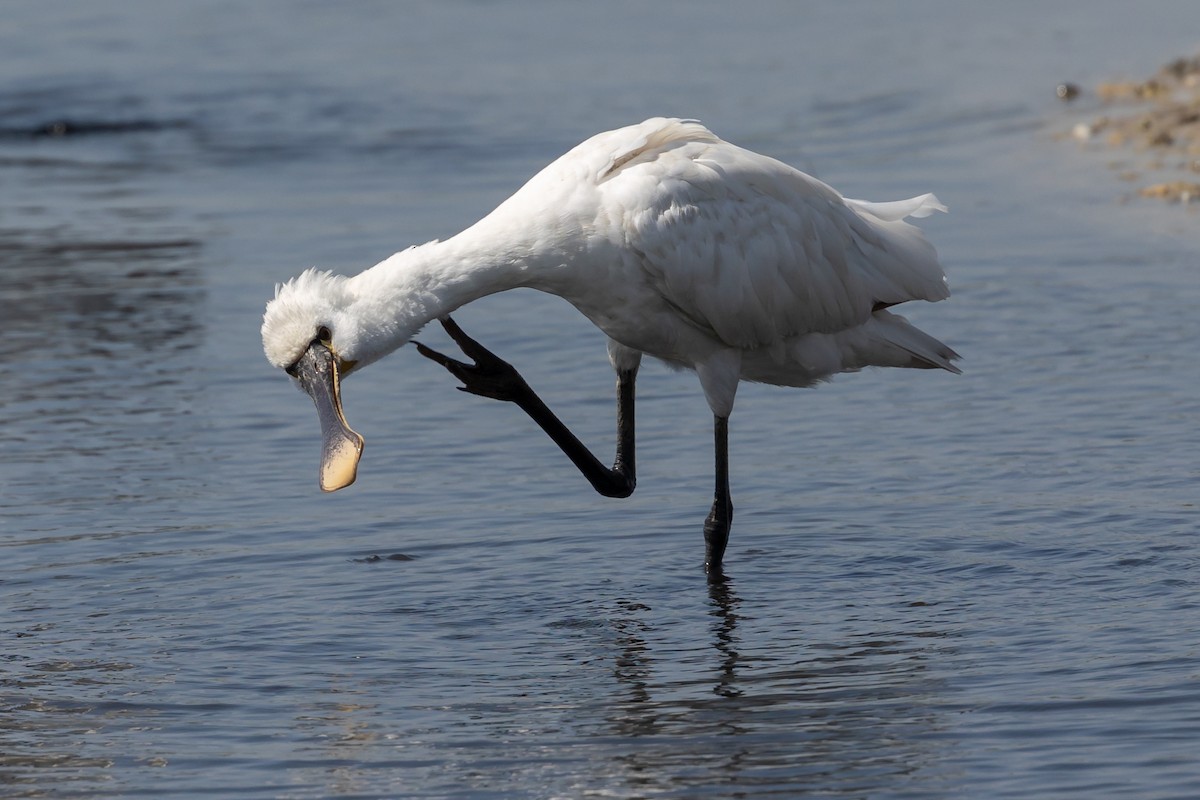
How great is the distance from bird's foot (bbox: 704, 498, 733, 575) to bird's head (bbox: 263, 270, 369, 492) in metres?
1.69

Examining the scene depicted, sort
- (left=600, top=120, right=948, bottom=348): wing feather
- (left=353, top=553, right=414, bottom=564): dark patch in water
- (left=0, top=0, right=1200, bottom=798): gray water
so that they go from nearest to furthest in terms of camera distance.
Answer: (left=0, top=0, right=1200, bottom=798): gray water → (left=600, top=120, right=948, bottom=348): wing feather → (left=353, top=553, right=414, bottom=564): dark patch in water

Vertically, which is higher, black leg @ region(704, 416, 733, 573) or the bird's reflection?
black leg @ region(704, 416, 733, 573)

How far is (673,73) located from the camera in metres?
23.1

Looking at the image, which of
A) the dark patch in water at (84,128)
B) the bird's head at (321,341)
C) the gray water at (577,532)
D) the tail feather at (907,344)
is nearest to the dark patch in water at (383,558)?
the gray water at (577,532)

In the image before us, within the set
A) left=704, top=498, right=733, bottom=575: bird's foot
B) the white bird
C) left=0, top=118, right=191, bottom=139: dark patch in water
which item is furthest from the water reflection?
left=0, top=118, right=191, bottom=139: dark patch in water

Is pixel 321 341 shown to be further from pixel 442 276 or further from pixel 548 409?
pixel 548 409

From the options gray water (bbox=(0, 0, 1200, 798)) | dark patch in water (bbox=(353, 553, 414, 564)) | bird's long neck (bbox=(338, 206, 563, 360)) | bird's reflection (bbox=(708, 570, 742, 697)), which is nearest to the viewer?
gray water (bbox=(0, 0, 1200, 798))

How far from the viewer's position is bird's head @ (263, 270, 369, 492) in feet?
24.0

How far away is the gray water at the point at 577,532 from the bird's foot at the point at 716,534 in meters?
0.09

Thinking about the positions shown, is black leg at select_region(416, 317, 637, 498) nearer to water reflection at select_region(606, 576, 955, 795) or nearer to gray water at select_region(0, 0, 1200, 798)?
gray water at select_region(0, 0, 1200, 798)

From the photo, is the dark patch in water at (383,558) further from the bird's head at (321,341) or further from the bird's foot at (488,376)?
the bird's head at (321,341)

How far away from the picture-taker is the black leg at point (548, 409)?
8.69 metres

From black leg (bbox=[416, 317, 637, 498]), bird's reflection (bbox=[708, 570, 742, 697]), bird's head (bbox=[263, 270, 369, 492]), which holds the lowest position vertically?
bird's reflection (bbox=[708, 570, 742, 697])

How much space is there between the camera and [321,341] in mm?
7418
